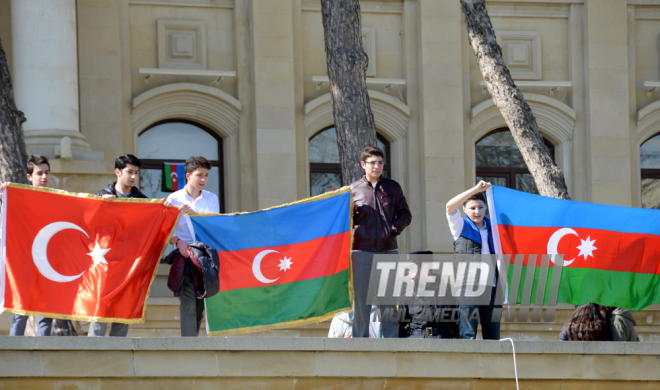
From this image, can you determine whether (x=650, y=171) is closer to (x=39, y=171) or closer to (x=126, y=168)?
(x=126, y=168)

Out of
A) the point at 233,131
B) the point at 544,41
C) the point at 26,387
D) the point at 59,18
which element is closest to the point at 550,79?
the point at 544,41

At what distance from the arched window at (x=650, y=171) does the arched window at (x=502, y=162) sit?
2.09 metres

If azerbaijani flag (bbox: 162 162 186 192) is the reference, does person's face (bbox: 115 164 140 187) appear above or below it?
below

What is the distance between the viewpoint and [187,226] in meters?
8.91

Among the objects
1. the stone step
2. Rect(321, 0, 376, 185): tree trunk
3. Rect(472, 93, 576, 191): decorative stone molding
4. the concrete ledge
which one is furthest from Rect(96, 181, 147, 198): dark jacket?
Rect(472, 93, 576, 191): decorative stone molding

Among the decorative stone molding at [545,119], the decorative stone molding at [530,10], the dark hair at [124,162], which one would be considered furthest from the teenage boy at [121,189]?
the decorative stone molding at [530,10]

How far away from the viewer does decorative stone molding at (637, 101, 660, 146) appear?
18.8 meters

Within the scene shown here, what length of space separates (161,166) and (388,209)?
9.60 meters

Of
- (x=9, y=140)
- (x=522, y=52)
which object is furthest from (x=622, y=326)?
(x=522, y=52)

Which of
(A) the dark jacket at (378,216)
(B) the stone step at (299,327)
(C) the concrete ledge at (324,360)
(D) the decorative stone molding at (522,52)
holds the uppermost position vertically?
(D) the decorative stone molding at (522,52)

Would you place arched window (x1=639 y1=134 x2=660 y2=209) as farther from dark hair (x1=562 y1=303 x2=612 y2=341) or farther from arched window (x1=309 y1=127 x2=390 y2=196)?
dark hair (x1=562 y1=303 x2=612 y2=341)

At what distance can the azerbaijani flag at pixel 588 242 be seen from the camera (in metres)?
9.70

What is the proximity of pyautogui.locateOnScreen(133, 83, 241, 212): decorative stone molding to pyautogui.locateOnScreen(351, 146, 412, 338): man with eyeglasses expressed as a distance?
8605mm

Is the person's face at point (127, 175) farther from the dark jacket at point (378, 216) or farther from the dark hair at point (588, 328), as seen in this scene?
the dark hair at point (588, 328)
